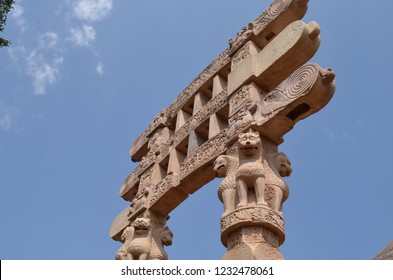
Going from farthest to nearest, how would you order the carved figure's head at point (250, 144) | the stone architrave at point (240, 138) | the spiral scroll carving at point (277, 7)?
the spiral scroll carving at point (277, 7) < the carved figure's head at point (250, 144) < the stone architrave at point (240, 138)

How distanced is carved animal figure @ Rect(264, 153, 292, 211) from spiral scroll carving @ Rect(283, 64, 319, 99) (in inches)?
35.1

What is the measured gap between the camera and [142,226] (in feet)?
30.9

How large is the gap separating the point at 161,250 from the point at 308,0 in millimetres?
4830

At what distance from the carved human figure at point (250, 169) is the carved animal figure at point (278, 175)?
0.52 feet

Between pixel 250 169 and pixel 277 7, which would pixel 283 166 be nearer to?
pixel 250 169

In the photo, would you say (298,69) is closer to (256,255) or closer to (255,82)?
(255,82)

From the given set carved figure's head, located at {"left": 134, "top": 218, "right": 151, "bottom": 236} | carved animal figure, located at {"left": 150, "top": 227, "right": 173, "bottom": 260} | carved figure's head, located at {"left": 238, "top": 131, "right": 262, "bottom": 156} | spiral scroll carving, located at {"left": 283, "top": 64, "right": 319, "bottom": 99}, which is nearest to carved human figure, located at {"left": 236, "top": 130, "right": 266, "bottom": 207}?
carved figure's head, located at {"left": 238, "top": 131, "right": 262, "bottom": 156}

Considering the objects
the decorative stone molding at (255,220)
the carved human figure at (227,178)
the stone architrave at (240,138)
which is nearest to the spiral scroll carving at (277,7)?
the stone architrave at (240,138)

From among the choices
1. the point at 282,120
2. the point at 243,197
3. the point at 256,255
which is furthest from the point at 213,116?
the point at 256,255

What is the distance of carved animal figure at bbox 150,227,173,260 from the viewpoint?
29.7 ft

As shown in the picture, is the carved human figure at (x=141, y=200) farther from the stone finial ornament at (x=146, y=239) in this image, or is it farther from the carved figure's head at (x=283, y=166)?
the carved figure's head at (x=283, y=166)

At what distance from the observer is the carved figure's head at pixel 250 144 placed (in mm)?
7344

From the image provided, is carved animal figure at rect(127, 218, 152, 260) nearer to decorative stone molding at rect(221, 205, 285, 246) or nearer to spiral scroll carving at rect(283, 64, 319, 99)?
decorative stone molding at rect(221, 205, 285, 246)

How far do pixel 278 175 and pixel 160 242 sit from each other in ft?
9.78
